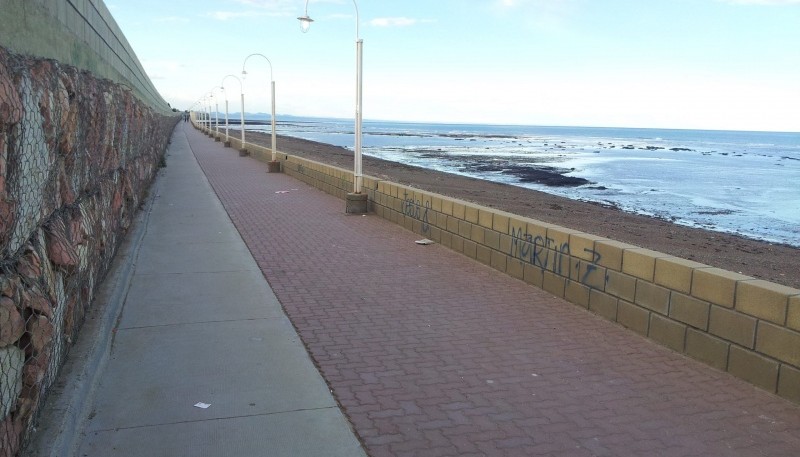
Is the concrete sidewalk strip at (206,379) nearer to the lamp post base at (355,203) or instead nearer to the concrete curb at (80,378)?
the concrete curb at (80,378)

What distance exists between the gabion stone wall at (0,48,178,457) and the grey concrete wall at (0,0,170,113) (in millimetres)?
167

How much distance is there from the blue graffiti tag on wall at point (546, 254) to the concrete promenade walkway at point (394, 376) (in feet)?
1.08

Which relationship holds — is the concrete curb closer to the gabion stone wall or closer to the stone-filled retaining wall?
the gabion stone wall

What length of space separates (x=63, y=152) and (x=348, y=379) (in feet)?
9.31

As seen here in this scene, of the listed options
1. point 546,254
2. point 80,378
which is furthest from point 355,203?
point 80,378

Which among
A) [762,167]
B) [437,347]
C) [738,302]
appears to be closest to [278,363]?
[437,347]

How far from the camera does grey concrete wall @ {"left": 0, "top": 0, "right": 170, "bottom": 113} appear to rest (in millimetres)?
A: 4320

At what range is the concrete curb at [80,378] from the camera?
3.85m

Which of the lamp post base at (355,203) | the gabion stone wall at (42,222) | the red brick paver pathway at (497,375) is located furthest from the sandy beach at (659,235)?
the gabion stone wall at (42,222)

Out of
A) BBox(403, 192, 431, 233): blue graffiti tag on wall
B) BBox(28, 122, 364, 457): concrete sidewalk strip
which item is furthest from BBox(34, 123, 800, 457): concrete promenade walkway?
BBox(403, 192, 431, 233): blue graffiti tag on wall

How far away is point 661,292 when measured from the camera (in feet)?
19.3

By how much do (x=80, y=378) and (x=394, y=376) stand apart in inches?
87.7

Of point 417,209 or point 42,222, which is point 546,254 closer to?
point 417,209

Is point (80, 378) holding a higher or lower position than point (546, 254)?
lower
